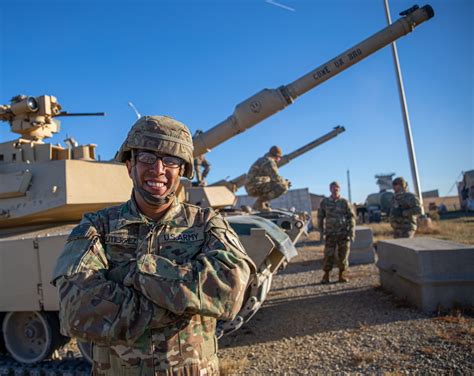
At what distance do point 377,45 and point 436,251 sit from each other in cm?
361

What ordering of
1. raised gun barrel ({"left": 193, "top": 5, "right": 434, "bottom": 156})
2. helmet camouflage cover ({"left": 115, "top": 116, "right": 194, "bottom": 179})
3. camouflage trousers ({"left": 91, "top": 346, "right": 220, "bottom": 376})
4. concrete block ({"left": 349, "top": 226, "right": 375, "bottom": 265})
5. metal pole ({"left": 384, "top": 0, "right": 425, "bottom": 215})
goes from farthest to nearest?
metal pole ({"left": 384, "top": 0, "right": 425, "bottom": 215})
concrete block ({"left": 349, "top": 226, "right": 375, "bottom": 265})
raised gun barrel ({"left": 193, "top": 5, "right": 434, "bottom": 156})
helmet camouflage cover ({"left": 115, "top": 116, "right": 194, "bottom": 179})
camouflage trousers ({"left": 91, "top": 346, "right": 220, "bottom": 376})

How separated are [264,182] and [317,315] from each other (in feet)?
9.25

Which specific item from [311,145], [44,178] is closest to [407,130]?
[311,145]

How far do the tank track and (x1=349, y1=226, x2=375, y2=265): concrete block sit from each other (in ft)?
24.2

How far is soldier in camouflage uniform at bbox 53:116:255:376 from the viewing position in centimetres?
160

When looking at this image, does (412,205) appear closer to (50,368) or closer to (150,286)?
(50,368)

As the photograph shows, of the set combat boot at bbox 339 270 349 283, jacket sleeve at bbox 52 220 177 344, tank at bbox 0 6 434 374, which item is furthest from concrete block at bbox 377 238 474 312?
jacket sleeve at bbox 52 220 177 344

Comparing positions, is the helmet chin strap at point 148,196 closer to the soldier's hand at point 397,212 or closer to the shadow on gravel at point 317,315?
the shadow on gravel at point 317,315

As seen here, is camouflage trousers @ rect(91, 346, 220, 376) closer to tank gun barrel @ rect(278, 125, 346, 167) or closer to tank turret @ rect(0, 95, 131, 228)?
tank turret @ rect(0, 95, 131, 228)

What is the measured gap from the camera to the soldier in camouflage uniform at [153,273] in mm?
1604

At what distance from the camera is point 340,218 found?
25.0 feet

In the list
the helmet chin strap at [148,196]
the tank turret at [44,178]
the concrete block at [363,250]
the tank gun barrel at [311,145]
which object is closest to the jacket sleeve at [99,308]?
the helmet chin strap at [148,196]

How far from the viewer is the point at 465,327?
471 centimetres

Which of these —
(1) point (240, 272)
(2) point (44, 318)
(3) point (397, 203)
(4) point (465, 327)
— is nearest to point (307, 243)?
(3) point (397, 203)
